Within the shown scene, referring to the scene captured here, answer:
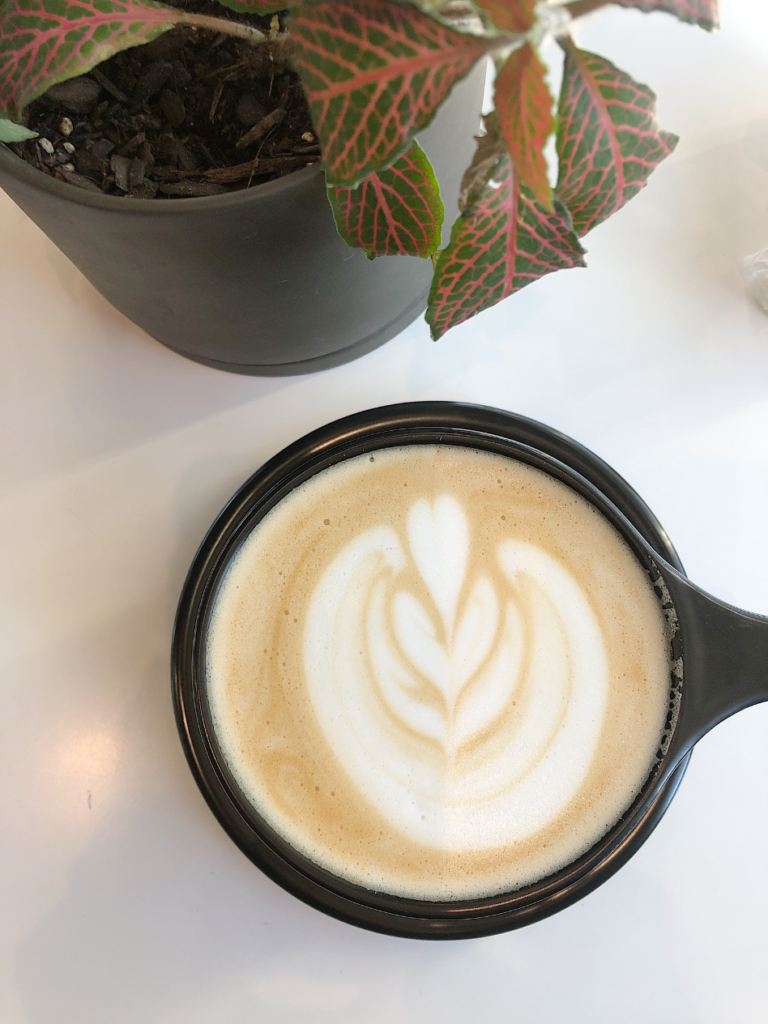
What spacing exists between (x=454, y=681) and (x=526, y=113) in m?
0.41

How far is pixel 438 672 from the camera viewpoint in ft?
1.83

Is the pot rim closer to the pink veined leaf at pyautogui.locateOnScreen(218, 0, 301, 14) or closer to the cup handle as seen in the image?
the pink veined leaf at pyautogui.locateOnScreen(218, 0, 301, 14)

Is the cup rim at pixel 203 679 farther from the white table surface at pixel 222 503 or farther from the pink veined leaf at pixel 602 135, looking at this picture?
the pink veined leaf at pixel 602 135

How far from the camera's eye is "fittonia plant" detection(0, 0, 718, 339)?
0.25 m

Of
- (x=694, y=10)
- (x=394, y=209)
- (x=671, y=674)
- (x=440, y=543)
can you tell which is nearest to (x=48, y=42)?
(x=394, y=209)

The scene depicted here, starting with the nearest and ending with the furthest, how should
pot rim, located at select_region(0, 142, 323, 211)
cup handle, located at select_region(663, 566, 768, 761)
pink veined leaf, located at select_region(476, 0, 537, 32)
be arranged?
pink veined leaf, located at select_region(476, 0, 537, 32) → pot rim, located at select_region(0, 142, 323, 211) → cup handle, located at select_region(663, 566, 768, 761)

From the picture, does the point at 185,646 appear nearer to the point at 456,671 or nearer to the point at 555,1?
the point at 456,671

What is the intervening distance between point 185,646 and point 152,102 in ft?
1.24

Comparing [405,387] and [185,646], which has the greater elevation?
[405,387]

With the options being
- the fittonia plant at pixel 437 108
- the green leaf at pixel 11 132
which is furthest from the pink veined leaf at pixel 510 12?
the green leaf at pixel 11 132

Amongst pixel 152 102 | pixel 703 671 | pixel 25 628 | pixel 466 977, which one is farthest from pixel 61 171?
pixel 466 977

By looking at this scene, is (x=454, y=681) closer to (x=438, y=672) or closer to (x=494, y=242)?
(x=438, y=672)

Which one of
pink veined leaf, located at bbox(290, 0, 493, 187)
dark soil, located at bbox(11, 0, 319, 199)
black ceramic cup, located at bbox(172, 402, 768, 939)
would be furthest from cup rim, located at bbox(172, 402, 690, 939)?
pink veined leaf, located at bbox(290, 0, 493, 187)

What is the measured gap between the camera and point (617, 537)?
56 cm
